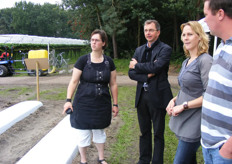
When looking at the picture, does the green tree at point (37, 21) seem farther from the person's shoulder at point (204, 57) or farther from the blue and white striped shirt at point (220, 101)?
the blue and white striped shirt at point (220, 101)

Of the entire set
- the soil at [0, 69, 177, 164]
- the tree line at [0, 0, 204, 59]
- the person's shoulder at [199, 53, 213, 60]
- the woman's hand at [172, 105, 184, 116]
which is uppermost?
the tree line at [0, 0, 204, 59]

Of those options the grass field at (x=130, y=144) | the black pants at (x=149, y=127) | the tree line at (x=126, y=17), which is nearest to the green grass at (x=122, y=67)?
the tree line at (x=126, y=17)

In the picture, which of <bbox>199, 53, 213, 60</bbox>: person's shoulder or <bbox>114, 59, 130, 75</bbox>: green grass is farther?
<bbox>114, 59, 130, 75</bbox>: green grass

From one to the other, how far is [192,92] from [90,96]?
1.30 m

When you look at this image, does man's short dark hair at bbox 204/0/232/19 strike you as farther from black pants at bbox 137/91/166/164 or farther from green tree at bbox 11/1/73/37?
green tree at bbox 11/1/73/37

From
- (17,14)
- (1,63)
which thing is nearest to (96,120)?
(1,63)

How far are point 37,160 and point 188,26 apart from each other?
263 centimetres

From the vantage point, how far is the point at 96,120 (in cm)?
283

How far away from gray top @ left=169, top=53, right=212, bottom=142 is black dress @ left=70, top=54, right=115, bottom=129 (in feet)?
3.52

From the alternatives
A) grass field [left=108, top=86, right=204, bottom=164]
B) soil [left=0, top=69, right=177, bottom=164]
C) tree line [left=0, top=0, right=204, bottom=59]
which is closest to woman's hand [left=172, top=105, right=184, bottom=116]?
grass field [left=108, top=86, right=204, bottom=164]

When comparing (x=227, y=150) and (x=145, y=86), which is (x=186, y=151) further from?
(x=145, y=86)

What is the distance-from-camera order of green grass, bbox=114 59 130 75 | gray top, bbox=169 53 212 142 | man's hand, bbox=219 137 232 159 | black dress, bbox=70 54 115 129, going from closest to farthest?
man's hand, bbox=219 137 232 159 < gray top, bbox=169 53 212 142 < black dress, bbox=70 54 115 129 < green grass, bbox=114 59 130 75

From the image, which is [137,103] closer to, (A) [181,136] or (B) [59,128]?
(A) [181,136]

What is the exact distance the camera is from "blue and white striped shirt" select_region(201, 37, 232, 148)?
1.20 metres
